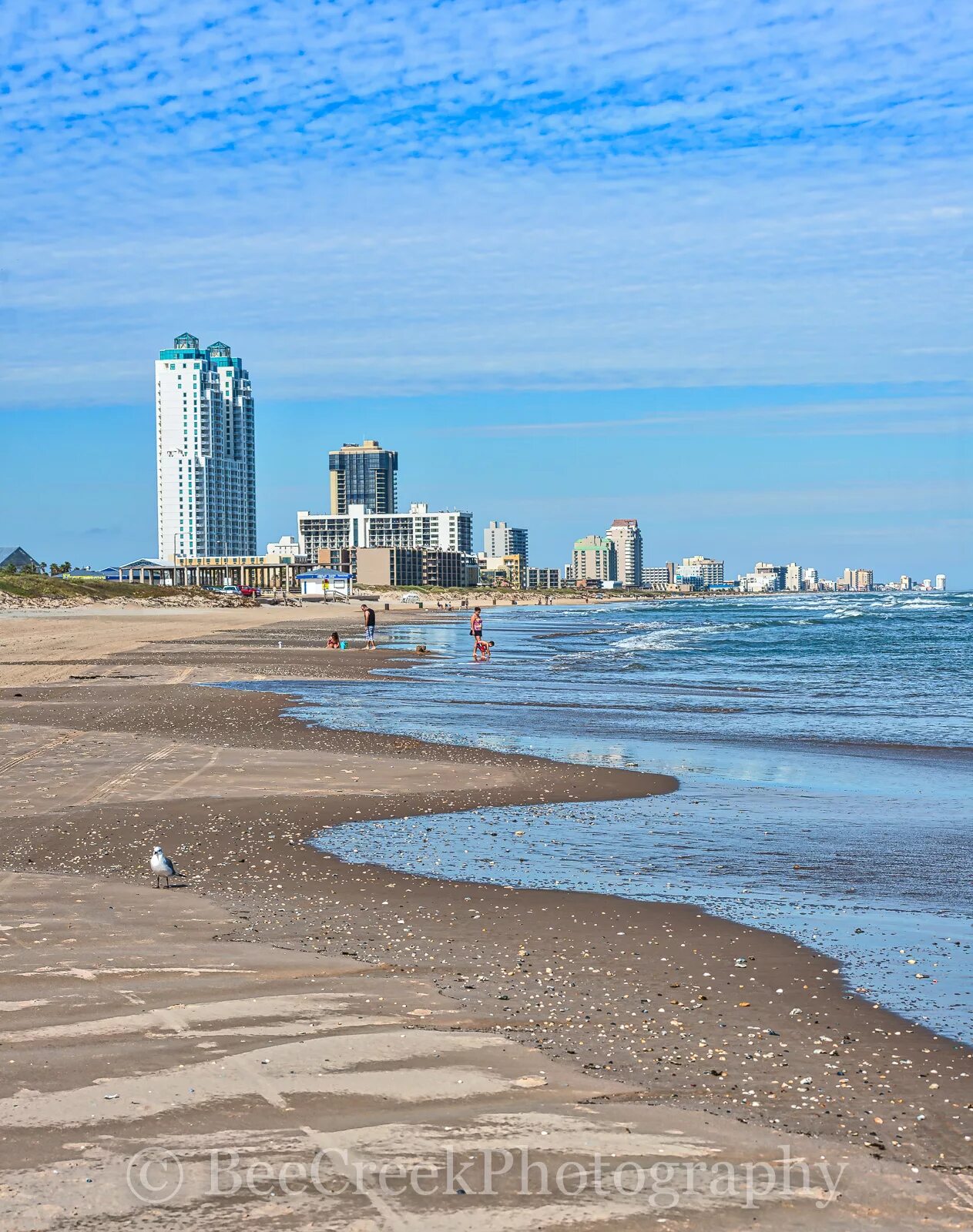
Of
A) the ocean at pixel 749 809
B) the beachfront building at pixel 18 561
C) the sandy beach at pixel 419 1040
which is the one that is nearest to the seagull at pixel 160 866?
the sandy beach at pixel 419 1040

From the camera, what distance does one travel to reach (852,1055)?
221 inches

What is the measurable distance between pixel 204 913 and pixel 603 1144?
4274mm

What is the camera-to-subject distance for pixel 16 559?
140375 millimetres

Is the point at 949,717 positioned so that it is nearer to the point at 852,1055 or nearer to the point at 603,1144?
the point at 852,1055

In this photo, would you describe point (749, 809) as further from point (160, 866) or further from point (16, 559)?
point (16, 559)

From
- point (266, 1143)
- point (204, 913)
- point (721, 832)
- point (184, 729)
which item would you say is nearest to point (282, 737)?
point (184, 729)

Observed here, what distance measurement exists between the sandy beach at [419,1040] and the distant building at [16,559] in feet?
440

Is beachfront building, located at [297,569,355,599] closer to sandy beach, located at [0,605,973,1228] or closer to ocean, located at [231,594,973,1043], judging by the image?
ocean, located at [231,594,973,1043]

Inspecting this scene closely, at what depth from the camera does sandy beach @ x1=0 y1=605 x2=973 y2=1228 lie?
4.20 metres

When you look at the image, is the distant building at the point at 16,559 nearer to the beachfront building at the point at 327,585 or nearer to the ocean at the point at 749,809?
the beachfront building at the point at 327,585

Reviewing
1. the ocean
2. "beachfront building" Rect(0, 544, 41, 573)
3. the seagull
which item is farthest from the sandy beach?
"beachfront building" Rect(0, 544, 41, 573)

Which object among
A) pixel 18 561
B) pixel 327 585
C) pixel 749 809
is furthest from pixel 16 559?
pixel 749 809

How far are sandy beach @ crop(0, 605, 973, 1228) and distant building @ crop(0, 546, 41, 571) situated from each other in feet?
440

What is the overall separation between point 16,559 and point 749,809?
459 feet
